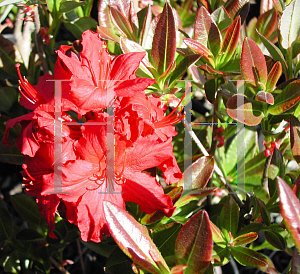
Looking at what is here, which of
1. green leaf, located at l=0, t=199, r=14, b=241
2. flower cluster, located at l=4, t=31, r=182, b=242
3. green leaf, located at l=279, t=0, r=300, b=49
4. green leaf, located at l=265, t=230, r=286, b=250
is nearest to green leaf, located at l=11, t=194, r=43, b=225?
green leaf, located at l=0, t=199, r=14, b=241

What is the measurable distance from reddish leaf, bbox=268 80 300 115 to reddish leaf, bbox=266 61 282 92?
30mm

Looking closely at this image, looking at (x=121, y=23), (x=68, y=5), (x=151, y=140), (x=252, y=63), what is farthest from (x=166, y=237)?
(x=68, y=5)

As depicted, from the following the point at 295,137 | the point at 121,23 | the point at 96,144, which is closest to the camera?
the point at 96,144

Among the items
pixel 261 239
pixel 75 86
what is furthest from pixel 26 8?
pixel 261 239

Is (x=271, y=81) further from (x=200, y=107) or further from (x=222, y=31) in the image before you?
(x=200, y=107)

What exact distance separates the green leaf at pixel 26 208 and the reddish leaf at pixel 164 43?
70cm

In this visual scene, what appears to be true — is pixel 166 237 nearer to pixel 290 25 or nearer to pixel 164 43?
pixel 164 43

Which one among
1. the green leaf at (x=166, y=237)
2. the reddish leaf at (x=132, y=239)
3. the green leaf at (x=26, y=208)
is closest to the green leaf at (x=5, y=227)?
the green leaf at (x=26, y=208)

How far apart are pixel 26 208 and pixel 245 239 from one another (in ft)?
2.58

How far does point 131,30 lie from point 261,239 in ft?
3.50

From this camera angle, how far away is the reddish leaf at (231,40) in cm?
86

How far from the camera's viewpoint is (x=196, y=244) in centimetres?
65

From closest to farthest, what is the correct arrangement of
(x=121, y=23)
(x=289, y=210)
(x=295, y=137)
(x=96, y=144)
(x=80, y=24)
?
(x=289, y=210) < (x=96, y=144) < (x=295, y=137) < (x=121, y=23) < (x=80, y=24)

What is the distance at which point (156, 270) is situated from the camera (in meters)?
0.64
